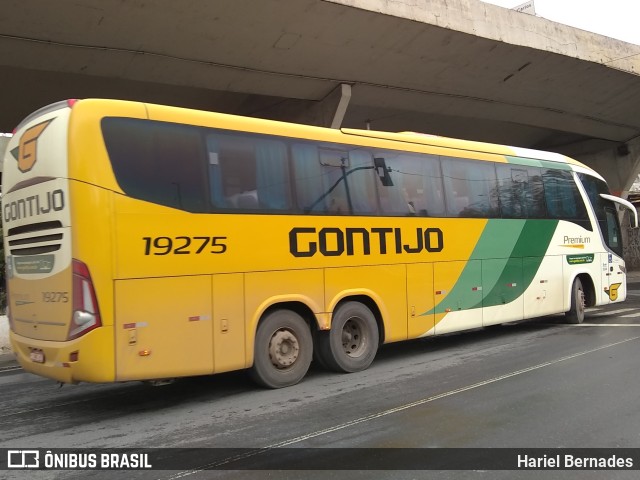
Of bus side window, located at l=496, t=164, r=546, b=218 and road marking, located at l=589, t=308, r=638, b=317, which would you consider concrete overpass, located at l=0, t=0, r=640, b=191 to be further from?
road marking, located at l=589, t=308, r=638, b=317

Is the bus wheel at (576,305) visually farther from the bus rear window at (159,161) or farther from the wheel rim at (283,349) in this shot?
the bus rear window at (159,161)

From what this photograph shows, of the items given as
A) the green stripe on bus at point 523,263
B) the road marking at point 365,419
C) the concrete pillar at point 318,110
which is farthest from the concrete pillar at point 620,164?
the road marking at point 365,419

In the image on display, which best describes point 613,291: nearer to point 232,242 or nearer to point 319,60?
point 319,60

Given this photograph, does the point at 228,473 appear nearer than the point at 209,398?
Yes

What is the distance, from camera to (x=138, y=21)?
11.8m

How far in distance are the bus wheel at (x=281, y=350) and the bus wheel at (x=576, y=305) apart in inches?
285

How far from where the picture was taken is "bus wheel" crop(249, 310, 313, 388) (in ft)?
21.3

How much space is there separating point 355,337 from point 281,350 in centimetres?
136

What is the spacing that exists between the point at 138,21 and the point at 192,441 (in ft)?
32.8

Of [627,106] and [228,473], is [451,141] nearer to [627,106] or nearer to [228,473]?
[228,473]

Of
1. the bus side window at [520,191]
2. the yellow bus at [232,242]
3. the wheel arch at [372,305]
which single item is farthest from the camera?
the bus side window at [520,191]

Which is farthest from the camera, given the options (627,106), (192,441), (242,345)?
(627,106)

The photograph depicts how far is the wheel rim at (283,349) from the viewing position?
6638 mm

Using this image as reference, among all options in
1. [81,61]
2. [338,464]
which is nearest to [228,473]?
[338,464]
